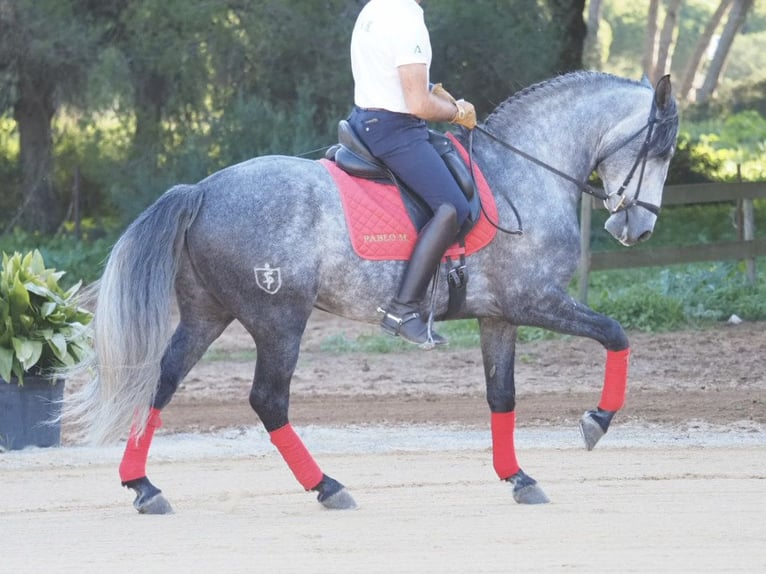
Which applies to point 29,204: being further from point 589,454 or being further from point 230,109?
point 589,454

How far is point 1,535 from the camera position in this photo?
6332 millimetres

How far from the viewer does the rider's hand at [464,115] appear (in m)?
6.76

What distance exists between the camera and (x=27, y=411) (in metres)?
8.83

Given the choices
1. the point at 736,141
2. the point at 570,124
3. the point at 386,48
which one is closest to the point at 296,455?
the point at 386,48

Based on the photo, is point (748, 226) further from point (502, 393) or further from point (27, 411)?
point (27, 411)

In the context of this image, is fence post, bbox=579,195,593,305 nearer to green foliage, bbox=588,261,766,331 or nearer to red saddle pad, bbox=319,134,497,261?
green foliage, bbox=588,261,766,331

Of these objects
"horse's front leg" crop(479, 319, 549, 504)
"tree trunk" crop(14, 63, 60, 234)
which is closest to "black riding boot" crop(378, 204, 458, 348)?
"horse's front leg" crop(479, 319, 549, 504)

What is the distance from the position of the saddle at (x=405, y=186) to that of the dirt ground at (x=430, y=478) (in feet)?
4.85

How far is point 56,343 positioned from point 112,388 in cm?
228

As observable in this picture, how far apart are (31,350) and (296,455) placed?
264cm

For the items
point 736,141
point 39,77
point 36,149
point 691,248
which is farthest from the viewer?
point 736,141

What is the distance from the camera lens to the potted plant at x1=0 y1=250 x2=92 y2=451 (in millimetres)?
8664

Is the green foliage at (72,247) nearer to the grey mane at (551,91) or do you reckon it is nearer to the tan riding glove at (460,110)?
the grey mane at (551,91)

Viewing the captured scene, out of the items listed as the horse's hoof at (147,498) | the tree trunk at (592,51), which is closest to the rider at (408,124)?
the horse's hoof at (147,498)
